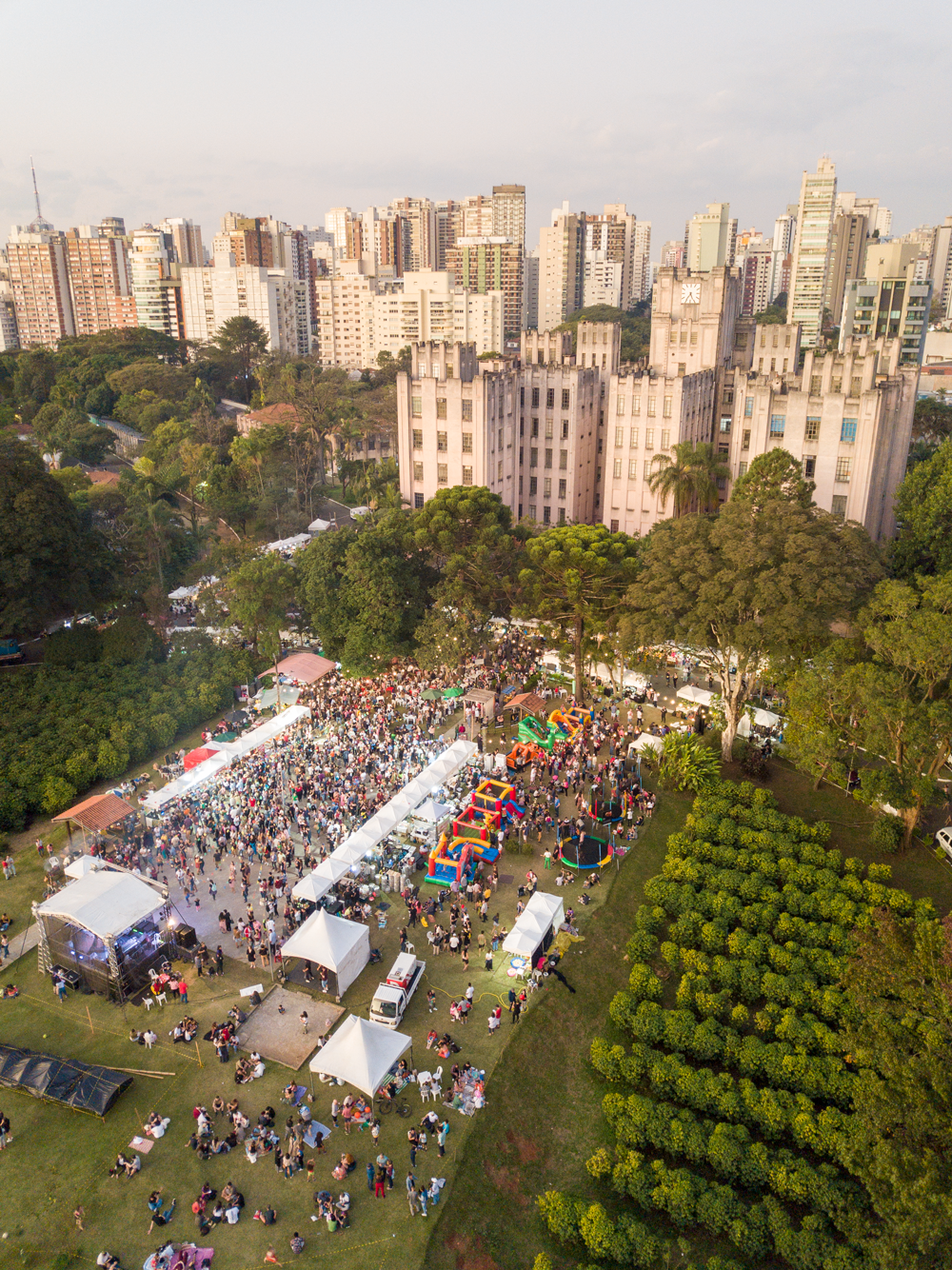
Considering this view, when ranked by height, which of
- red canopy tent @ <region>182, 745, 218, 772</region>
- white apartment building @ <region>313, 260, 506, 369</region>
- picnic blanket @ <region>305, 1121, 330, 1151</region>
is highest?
white apartment building @ <region>313, 260, 506, 369</region>

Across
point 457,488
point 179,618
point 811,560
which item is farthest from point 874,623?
point 179,618

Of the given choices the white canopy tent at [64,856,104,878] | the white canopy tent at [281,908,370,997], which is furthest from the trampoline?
the white canopy tent at [64,856,104,878]

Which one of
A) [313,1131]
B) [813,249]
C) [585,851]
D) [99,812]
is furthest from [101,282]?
[313,1131]

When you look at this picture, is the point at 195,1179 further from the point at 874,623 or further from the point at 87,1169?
the point at 874,623

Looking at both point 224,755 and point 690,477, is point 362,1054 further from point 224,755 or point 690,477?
point 690,477

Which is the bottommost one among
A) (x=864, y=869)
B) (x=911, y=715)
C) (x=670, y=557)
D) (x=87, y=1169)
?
(x=87, y=1169)

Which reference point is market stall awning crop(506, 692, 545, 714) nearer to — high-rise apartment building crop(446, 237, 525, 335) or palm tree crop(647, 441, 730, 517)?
palm tree crop(647, 441, 730, 517)
